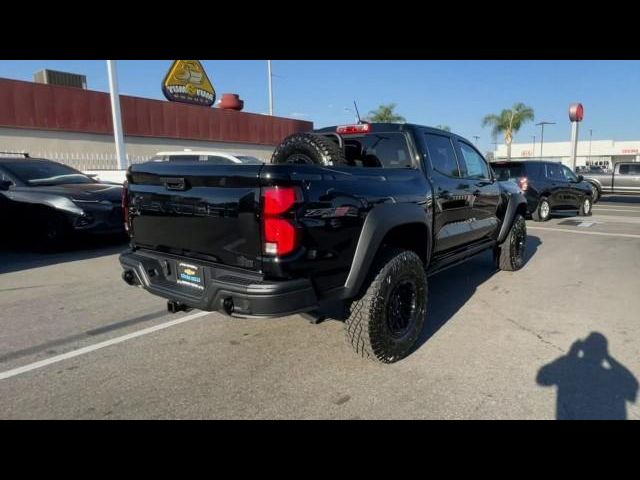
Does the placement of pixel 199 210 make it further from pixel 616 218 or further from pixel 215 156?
pixel 616 218

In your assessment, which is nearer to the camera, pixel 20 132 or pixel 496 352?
pixel 496 352

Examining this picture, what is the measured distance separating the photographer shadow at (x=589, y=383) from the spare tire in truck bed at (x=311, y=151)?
2218 mm

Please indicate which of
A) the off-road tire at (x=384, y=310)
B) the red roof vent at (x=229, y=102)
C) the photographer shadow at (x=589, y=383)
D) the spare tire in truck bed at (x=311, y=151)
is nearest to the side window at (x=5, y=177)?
the spare tire in truck bed at (x=311, y=151)

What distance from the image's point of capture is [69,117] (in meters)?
15.8

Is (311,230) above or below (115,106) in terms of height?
below

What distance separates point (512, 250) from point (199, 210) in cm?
474

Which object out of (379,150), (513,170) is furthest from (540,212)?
(379,150)

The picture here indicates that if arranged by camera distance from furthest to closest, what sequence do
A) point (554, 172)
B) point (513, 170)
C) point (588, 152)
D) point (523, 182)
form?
point (588, 152) → point (554, 172) → point (513, 170) → point (523, 182)

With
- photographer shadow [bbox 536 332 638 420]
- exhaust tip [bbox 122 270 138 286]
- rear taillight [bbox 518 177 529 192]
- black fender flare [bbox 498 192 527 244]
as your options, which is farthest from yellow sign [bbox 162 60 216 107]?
photographer shadow [bbox 536 332 638 420]

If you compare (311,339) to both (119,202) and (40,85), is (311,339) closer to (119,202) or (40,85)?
(119,202)

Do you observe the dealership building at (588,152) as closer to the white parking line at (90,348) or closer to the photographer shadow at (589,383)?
the photographer shadow at (589,383)

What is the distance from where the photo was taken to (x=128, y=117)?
58.5ft
